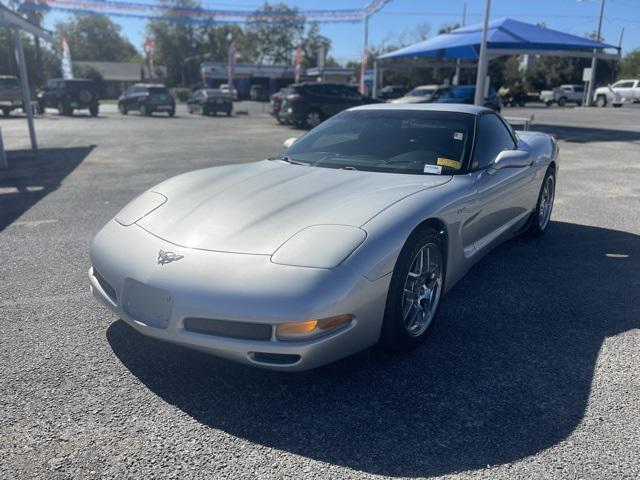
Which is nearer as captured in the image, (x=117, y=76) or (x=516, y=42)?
(x=516, y=42)

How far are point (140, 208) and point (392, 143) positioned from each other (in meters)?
1.85

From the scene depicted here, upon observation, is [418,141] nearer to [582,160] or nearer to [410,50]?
[582,160]

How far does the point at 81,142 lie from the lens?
1483 centimetres

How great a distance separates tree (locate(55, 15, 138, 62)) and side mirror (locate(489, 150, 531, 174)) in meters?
115

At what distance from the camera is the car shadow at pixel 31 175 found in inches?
268

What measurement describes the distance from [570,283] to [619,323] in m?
0.74

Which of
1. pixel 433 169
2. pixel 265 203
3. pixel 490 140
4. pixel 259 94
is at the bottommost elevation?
A: pixel 259 94

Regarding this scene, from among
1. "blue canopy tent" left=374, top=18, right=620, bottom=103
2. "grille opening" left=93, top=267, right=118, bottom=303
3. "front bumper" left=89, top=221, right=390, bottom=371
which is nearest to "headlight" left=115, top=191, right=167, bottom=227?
"grille opening" left=93, top=267, right=118, bottom=303

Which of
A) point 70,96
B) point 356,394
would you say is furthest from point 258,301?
point 70,96

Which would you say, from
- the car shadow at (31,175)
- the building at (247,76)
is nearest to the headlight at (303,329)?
the car shadow at (31,175)

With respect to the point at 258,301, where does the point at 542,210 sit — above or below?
below

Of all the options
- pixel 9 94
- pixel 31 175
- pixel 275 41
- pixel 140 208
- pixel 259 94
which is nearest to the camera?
pixel 140 208

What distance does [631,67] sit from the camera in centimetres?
6531

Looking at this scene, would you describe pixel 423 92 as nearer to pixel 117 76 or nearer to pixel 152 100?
pixel 152 100
